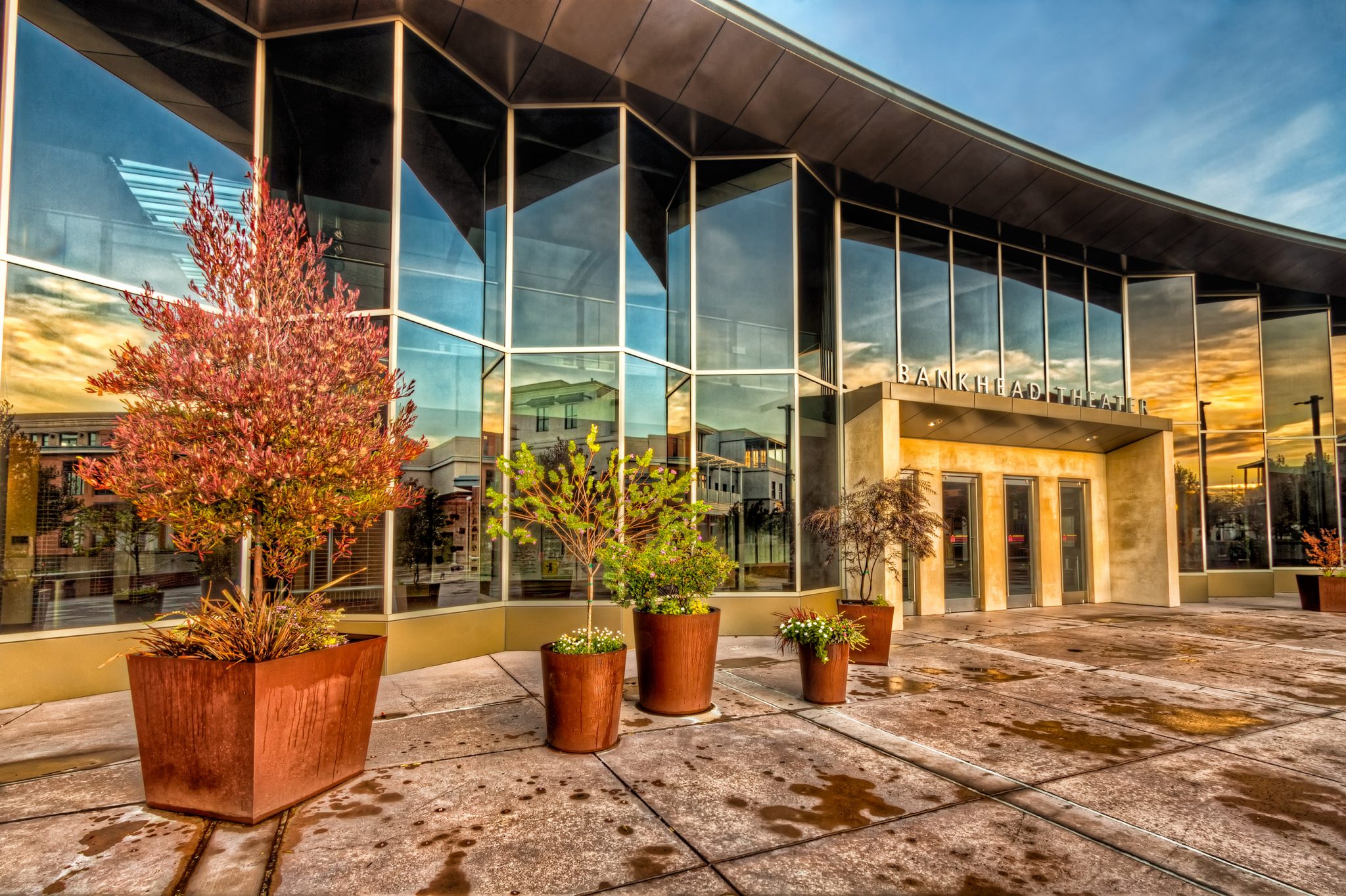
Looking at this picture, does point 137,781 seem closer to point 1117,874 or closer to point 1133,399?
point 1117,874

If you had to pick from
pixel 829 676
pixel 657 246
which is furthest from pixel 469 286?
pixel 829 676

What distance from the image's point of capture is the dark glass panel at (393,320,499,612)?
27.4ft

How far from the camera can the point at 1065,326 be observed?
1577 cm

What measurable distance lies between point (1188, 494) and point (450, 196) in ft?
56.4

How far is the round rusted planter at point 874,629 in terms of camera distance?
8516mm

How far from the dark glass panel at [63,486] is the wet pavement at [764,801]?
39.1 inches

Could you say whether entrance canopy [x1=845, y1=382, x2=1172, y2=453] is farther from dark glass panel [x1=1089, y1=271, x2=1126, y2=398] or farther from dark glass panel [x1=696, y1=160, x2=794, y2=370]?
dark glass panel [x1=696, y1=160, x2=794, y2=370]

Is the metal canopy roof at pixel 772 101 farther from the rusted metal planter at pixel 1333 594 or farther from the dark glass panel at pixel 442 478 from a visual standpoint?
the rusted metal planter at pixel 1333 594

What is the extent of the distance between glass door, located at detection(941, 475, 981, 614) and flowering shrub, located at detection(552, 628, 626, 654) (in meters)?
9.87

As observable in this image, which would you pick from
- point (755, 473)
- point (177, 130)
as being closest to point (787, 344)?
point (755, 473)

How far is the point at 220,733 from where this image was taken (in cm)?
402

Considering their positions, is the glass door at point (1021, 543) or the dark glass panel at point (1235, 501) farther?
the dark glass panel at point (1235, 501)

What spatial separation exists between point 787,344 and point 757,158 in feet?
10.3

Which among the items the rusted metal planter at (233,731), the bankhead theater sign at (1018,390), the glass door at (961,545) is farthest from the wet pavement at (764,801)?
the bankhead theater sign at (1018,390)
